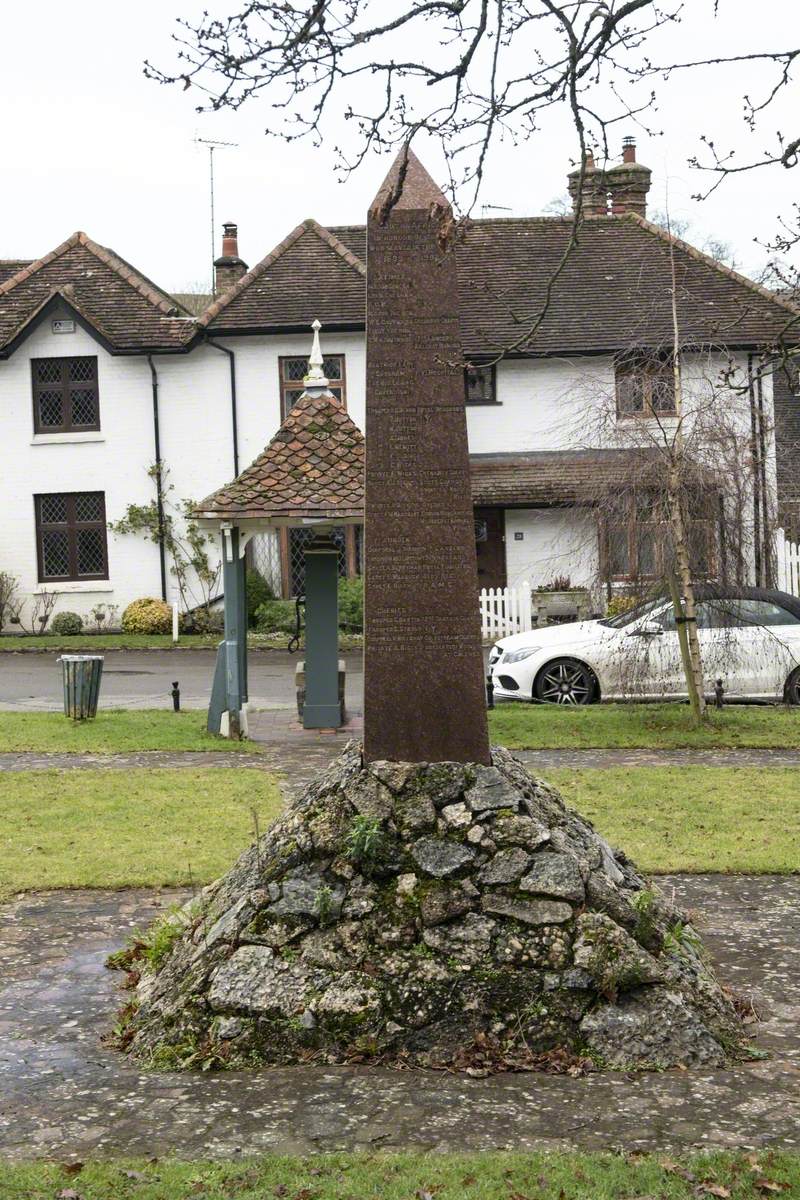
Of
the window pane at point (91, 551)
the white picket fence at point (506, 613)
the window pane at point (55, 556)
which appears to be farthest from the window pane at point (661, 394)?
the window pane at point (55, 556)

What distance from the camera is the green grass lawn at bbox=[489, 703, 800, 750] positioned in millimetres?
15859

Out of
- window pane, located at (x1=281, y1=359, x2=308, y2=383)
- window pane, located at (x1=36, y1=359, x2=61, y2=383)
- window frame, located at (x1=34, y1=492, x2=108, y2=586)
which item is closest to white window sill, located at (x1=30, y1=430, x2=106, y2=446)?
window frame, located at (x1=34, y1=492, x2=108, y2=586)

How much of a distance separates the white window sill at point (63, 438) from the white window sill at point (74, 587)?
313 centimetres

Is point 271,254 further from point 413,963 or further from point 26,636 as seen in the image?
point 413,963

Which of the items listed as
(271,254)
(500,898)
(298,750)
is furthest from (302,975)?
(271,254)

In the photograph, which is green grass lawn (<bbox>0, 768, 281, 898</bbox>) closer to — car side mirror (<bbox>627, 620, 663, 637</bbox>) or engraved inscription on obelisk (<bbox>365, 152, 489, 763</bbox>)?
engraved inscription on obelisk (<bbox>365, 152, 489, 763</bbox>)

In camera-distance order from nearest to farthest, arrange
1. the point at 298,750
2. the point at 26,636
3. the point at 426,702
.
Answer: the point at 426,702 < the point at 298,750 < the point at 26,636

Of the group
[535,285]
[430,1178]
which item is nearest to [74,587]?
[535,285]

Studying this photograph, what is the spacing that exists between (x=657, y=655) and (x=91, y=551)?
1821 cm

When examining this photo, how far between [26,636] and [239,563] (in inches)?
646

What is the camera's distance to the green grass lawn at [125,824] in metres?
10.1

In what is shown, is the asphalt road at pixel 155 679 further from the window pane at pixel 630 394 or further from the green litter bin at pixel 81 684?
the window pane at pixel 630 394

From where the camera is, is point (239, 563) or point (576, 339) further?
point (576, 339)

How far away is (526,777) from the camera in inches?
288
